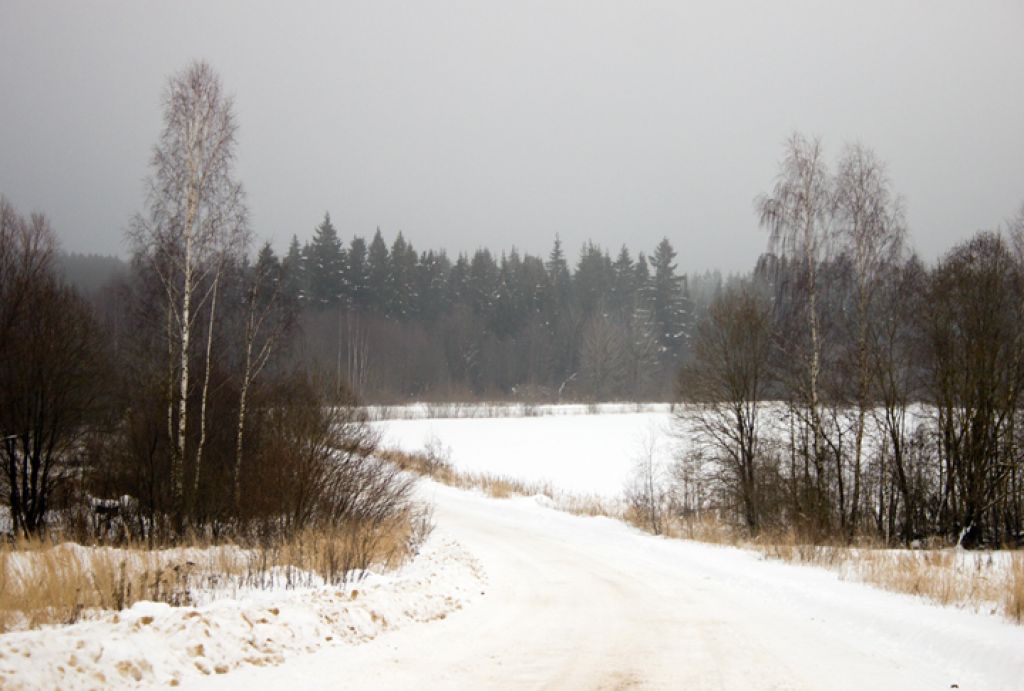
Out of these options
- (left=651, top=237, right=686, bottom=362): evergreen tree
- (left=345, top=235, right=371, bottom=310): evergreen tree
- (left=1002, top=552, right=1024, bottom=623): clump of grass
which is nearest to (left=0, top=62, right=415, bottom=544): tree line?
(left=1002, top=552, right=1024, bottom=623): clump of grass

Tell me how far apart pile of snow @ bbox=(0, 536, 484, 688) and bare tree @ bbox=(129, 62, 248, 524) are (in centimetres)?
1336

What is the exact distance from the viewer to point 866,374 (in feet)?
71.1

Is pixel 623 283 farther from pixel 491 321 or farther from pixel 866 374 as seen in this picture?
pixel 866 374

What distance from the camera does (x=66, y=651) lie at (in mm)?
4617

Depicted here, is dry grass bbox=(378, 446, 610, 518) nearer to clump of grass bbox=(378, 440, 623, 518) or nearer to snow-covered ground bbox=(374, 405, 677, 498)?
clump of grass bbox=(378, 440, 623, 518)

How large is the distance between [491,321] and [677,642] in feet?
282

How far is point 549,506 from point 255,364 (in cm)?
1253

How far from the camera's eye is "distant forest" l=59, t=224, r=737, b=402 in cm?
7631

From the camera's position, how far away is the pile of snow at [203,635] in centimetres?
451

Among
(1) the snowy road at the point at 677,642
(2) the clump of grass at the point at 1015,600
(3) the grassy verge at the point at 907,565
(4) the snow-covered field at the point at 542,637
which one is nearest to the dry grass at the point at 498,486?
(3) the grassy verge at the point at 907,565

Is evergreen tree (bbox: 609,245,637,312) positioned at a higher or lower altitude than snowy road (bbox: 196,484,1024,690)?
higher

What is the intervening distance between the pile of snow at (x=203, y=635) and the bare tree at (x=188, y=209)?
13.4m

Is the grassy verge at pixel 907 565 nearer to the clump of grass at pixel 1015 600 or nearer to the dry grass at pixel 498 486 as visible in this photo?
the clump of grass at pixel 1015 600

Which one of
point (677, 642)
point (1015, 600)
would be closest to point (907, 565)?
point (1015, 600)
